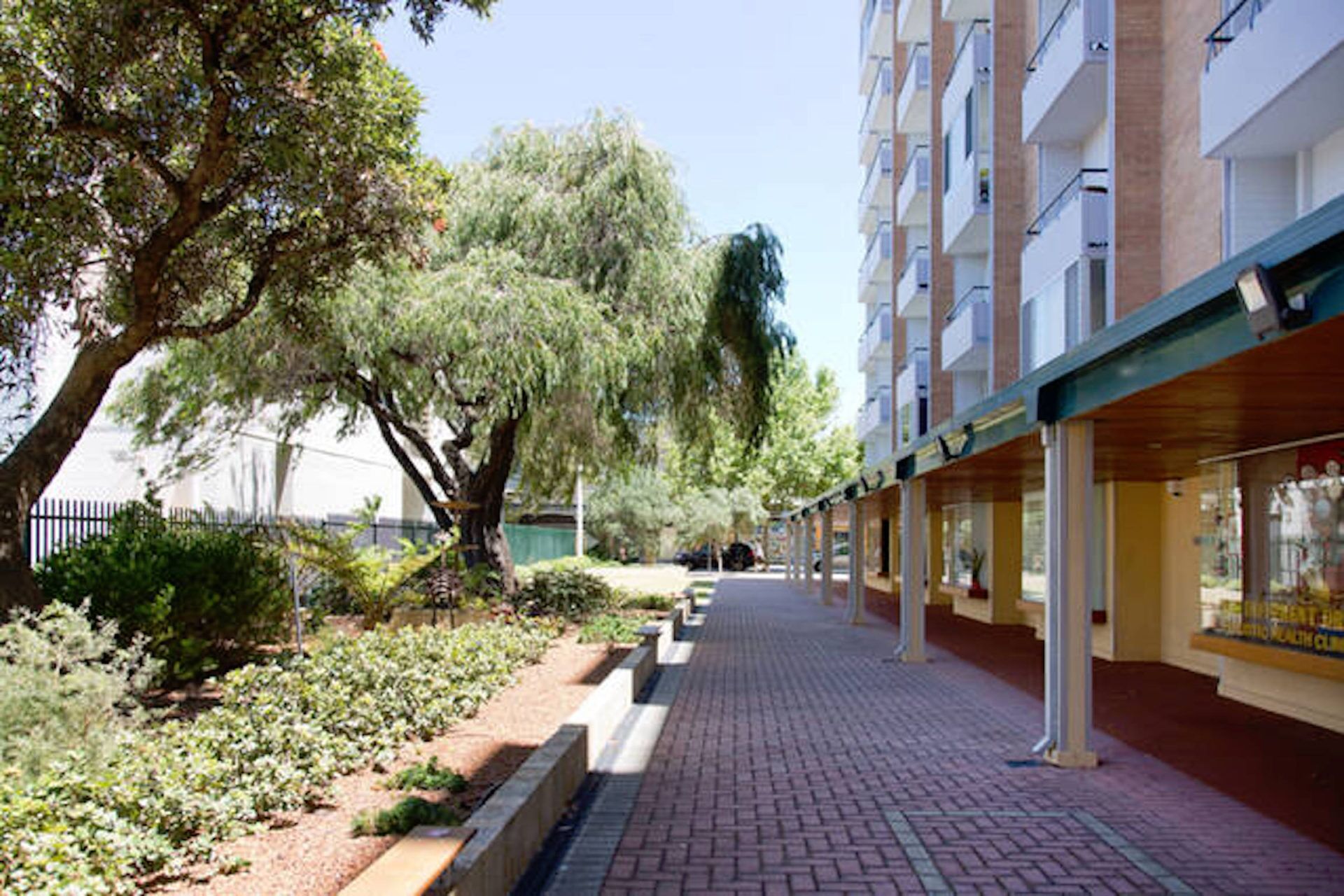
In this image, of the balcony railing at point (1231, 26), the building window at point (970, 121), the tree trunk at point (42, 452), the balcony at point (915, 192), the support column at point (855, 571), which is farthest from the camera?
the balcony at point (915, 192)

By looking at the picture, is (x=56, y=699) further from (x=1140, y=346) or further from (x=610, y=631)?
(x=610, y=631)

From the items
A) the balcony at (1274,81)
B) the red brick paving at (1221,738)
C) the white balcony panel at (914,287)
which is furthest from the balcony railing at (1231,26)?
the white balcony panel at (914,287)

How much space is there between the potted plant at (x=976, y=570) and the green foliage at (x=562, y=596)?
7.49m

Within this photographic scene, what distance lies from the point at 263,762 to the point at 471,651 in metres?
6.01

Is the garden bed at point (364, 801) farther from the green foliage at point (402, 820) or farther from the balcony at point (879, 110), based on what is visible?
the balcony at point (879, 110)

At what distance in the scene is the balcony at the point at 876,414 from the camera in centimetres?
3725

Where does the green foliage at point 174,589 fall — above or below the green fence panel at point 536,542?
above

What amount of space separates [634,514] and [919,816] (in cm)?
5520

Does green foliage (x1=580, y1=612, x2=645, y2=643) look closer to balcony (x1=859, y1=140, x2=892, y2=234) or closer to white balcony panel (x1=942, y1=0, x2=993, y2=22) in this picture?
white balcony panel (x1=942, y1=0, x2=993, y2=22)

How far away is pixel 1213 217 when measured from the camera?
13.2 meters

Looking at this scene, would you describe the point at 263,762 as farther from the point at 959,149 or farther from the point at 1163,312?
the point at 959,149

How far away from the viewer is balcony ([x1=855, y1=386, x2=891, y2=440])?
3725cm

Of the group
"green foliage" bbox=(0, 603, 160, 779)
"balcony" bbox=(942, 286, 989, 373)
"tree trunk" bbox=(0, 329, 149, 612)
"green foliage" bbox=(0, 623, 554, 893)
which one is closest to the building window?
"balcony" bbox=(942, 286, 989, 373)

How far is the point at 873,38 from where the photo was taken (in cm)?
3916
